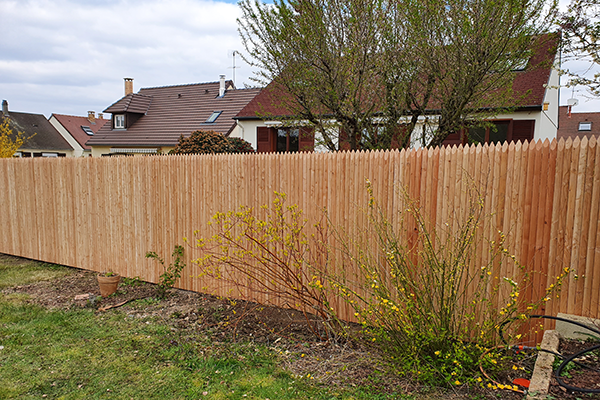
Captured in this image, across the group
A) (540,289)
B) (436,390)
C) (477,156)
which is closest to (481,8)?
(477,156)

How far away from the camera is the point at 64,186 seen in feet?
25.6

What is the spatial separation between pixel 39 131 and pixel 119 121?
54.3 feet

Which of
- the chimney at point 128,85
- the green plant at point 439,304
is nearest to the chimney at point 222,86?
the chimney at point 128,85

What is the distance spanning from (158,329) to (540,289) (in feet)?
12.9

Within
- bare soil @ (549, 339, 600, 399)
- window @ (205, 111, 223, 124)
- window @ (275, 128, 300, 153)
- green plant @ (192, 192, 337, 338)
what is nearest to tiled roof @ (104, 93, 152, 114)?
window @ (205, 111, 223, 124)

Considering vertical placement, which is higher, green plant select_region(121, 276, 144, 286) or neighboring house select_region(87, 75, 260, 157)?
neighboring house select_region(87, 75, 260, 157)

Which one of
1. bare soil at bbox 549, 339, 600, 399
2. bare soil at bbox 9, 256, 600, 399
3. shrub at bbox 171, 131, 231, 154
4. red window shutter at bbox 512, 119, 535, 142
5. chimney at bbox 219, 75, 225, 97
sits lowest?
bare soil at bbox 9, 256, 600, 399

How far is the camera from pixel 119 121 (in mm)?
25484

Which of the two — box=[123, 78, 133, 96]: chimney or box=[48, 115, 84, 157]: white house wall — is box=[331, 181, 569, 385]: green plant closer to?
box=[123, 78, 133, 96]: chimney

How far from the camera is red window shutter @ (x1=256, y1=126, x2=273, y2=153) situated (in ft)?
53.7

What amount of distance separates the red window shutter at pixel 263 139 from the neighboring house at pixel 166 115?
4.46m

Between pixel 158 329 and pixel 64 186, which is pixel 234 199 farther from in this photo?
pixel 64 186

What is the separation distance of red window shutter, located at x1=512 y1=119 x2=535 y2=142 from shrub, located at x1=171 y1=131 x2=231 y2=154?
8.20 metres

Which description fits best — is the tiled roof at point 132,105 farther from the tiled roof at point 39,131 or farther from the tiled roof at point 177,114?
the tiled roof at point 39,131
